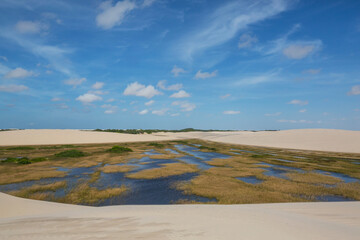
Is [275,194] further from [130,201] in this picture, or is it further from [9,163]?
[9,163]

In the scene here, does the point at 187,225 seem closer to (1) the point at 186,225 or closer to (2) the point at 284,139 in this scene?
(1) the point at 186,225

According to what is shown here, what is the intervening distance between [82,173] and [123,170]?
431 cm

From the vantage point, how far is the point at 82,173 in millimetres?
19766

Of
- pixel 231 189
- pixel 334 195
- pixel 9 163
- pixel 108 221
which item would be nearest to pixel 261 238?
pixel 108 221

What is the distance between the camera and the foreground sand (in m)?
6.03

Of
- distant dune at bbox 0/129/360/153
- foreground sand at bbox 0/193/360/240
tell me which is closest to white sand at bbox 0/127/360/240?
foreground sand at bbox 0/193/360/240

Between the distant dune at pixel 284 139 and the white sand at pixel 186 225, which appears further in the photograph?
the distant dune at pixel 284 139

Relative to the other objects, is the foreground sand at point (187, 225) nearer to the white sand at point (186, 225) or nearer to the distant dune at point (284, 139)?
the white sand at point (186, 225)

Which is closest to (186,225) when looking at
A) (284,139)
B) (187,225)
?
(187,225)

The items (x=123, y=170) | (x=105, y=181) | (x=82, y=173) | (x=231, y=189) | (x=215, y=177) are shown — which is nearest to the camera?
(x=231, y=189)

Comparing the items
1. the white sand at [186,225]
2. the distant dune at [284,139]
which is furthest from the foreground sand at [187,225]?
the distant dune at [284,139]

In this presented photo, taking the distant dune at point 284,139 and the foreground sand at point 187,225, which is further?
the distant dune at point 284,139

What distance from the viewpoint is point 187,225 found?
684cm

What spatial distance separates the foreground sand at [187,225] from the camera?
6.03 meters
